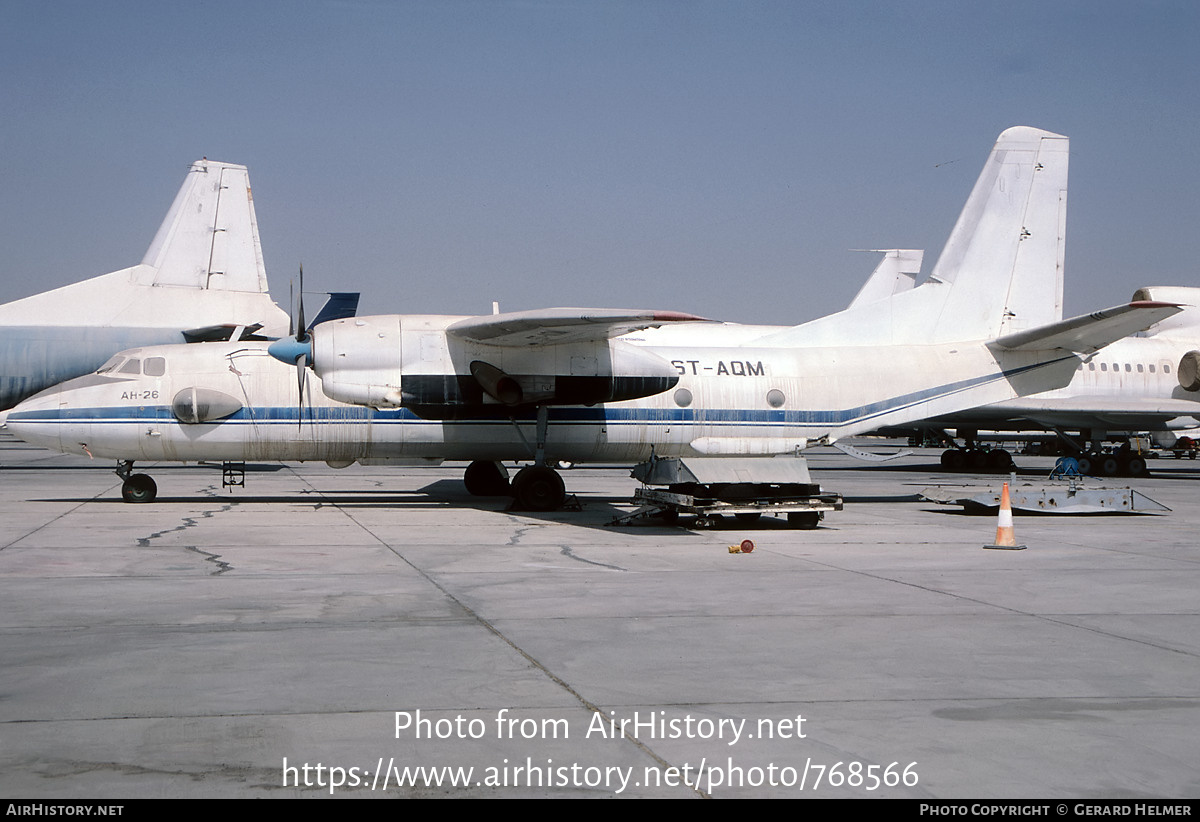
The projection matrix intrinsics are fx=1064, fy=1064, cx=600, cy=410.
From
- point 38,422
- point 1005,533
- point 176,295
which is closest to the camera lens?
point 1005,533

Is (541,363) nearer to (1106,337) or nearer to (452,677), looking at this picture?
(1106,337)

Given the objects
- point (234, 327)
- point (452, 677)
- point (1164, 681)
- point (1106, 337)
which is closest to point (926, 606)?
point (1164, 681)

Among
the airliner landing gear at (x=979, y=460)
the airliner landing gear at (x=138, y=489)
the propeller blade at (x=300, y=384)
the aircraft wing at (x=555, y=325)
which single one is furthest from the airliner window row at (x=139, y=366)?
the airliner landing gear at (x=979, y=460)

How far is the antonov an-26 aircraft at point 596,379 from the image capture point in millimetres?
18391

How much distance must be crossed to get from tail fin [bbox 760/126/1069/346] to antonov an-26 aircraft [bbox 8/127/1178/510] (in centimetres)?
4

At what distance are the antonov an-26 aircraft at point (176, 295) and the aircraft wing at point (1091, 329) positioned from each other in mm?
20932

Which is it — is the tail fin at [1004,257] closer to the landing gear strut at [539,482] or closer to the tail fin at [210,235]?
the landing gear strut at [539,482]

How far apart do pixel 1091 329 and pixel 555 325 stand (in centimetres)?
998

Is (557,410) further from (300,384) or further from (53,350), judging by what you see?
(53,350)

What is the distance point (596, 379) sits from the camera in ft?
62.4

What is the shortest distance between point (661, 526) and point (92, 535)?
8384 millimetres

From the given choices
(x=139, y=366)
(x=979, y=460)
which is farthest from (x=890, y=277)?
(x=139, y=366)

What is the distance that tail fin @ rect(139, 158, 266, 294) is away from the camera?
1241 inches

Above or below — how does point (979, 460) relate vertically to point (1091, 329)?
below
